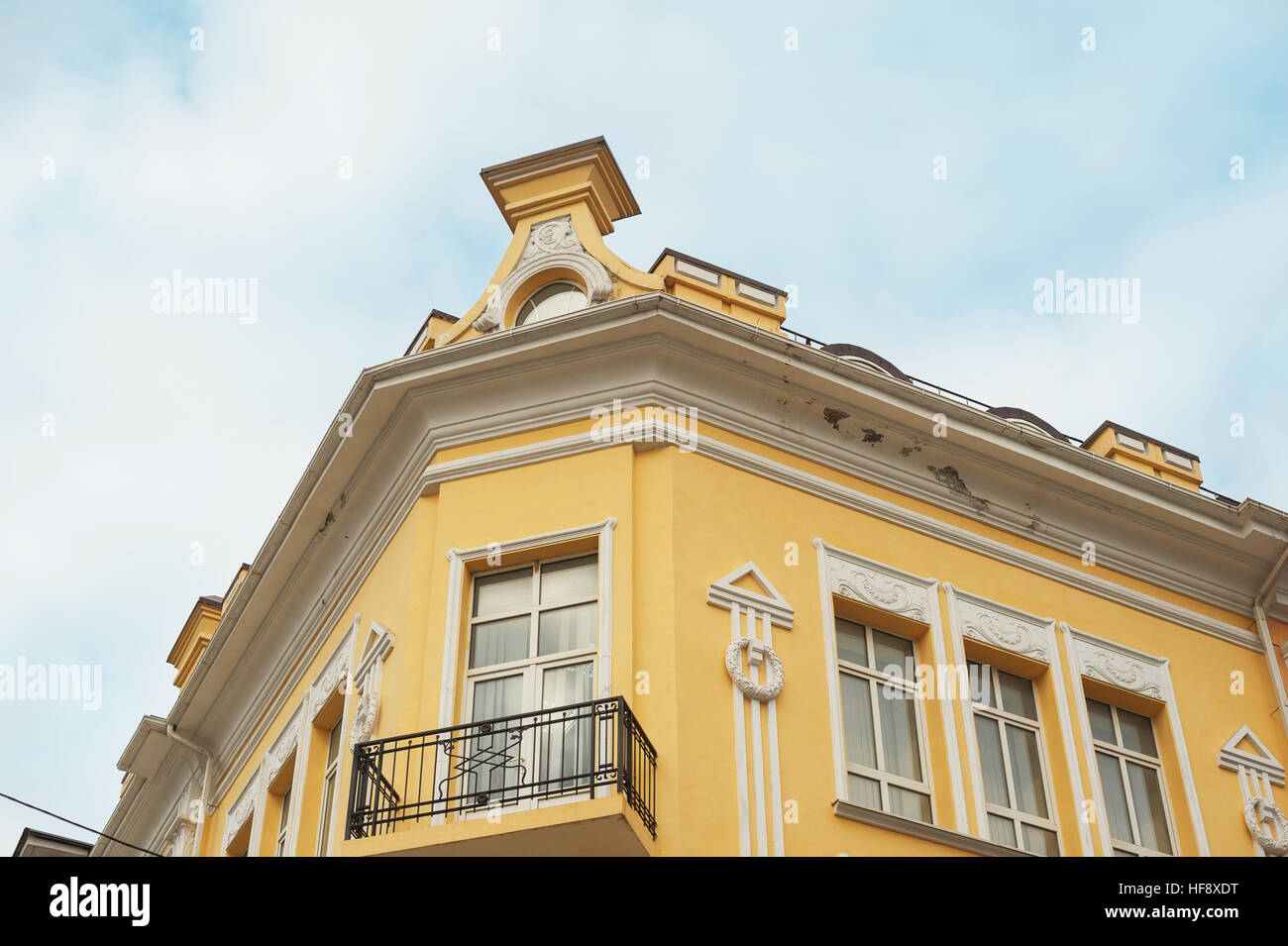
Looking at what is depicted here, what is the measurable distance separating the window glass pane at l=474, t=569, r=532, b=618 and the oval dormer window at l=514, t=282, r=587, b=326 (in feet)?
9.12

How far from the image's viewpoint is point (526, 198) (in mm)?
16984

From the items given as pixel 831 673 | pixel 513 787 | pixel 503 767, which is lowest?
pixel 513 787

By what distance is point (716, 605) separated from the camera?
13.9 m

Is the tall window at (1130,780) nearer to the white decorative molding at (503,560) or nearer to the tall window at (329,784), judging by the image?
the white decorative molding at (503,560)

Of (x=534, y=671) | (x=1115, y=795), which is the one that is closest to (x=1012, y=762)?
(x=1115, y=795)

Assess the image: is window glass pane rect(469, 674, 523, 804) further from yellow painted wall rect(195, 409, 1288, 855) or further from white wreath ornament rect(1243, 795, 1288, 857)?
white wreath ornament rect(1243, 795, 1288, 857)

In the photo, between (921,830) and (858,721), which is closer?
(921,830)

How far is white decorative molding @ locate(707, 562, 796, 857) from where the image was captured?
12961 millimetres

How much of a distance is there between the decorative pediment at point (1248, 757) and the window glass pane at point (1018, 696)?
184cm

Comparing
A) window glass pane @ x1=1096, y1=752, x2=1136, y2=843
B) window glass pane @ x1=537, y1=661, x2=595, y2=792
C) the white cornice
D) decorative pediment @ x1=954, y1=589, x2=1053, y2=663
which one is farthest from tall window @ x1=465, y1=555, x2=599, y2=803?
window glass pane @ x1=1096, y1=752, x2=1136, y2=843

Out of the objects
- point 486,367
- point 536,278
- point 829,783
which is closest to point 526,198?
point 536,278

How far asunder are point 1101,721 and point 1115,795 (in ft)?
2.47

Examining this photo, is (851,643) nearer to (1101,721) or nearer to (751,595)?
(751,595)
